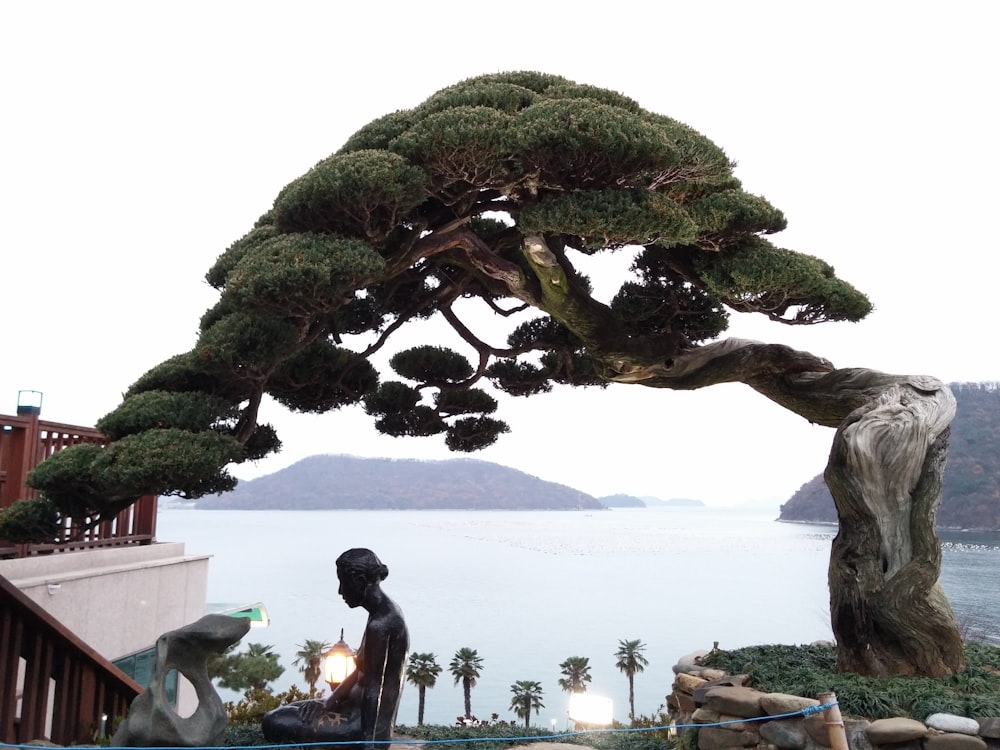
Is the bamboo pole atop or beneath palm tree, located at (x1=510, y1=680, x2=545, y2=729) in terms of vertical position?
atop

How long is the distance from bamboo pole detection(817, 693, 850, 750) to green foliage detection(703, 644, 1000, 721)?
1.14ft

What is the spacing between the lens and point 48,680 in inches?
164

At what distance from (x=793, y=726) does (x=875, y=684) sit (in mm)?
595

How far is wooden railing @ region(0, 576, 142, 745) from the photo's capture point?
393 cm

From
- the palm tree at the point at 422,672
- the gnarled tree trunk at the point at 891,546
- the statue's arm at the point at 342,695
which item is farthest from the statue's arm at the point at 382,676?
the palm tree at the point at 422,672

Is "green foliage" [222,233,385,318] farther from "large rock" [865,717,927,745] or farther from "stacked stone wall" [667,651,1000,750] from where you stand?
"large rock" [865,717,927,745]

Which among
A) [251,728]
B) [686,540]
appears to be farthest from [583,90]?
[686,540]

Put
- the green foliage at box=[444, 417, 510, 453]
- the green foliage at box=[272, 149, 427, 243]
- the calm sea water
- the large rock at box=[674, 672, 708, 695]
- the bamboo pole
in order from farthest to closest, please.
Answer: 1. the calm sea water
2. the green foliage at box=[444, 417, 510, 453]
3. the large rock at box=[674, 672, 708, 695]
4. the green foliage at box=[272, 149, 427, 243]
5. the bamboo pole

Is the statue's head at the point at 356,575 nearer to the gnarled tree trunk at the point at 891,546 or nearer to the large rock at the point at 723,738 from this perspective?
the large rock at the point at 723,738

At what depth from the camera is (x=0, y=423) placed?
18.6 feet

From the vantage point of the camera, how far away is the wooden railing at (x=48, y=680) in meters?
3.93

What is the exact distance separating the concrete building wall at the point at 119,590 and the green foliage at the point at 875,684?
5.14 meters

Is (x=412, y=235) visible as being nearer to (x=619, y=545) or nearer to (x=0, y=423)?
(x=0, y=423)

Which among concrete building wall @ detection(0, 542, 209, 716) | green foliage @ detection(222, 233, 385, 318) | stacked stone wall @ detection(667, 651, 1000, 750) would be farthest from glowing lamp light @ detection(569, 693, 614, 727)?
concrete building wall @ detection(0, 542, 209, 716)
